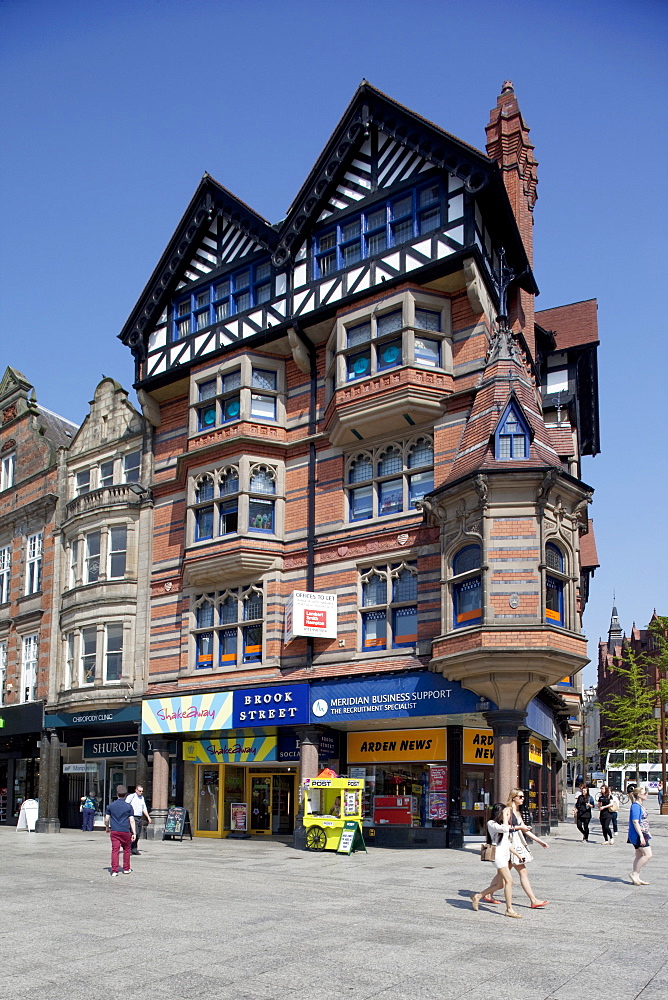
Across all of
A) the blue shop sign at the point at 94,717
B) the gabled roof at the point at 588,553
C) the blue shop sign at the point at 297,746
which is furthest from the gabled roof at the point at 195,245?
the gabled roof at the point at 588,553

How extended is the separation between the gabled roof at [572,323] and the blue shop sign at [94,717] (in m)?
23.9

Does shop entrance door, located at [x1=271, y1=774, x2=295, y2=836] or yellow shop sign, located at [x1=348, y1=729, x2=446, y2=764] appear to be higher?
yellow shop sign, located at [x1=348, y1=729, x2=446, y2=764]

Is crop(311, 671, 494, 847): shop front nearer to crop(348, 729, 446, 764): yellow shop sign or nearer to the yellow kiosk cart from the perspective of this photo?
crop(348, 729, 446, 764): yellow shop sign

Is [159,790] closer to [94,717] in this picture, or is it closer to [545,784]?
[94,717]

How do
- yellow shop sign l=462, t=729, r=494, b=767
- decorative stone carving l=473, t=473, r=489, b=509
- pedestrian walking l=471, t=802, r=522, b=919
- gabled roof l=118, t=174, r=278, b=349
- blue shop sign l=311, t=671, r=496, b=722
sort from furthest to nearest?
gabled roof l=118, t=174, r=278, b=349 → yellow shop sign l=462, t=729, r=494, b=767 → blue shop sign l=311, t=671, r=496, b=722 → decorative stone carving l=473, t=473, r=489, b=509 → pedestrian walking l=471, t=802, r=522, b=919

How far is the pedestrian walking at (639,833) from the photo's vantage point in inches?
650

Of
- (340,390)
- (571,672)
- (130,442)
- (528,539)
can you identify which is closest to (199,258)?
(130,442)

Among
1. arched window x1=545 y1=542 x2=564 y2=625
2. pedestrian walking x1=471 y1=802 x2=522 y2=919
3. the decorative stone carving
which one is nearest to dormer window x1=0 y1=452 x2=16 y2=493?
the decorative stone carving

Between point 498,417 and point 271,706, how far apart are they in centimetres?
1039

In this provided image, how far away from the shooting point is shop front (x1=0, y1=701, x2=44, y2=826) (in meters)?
36.4

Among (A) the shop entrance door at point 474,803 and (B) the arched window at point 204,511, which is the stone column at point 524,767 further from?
(B) the arched window at point 204,511

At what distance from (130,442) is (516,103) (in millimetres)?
19933

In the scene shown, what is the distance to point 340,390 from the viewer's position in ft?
88.1

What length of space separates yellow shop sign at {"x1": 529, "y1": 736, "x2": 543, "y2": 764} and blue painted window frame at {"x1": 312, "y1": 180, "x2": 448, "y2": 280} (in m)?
15.5
